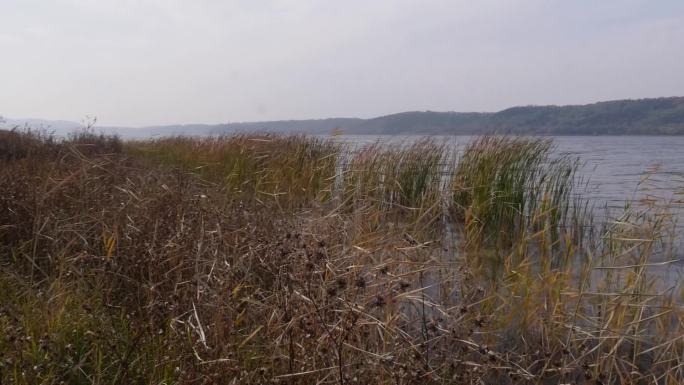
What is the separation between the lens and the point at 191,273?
3.55 meters

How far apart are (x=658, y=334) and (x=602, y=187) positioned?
8946 millimetres

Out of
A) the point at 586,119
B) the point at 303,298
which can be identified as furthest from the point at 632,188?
the point at 586,119

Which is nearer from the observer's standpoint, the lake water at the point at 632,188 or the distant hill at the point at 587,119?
the lake water at the point at 632,188

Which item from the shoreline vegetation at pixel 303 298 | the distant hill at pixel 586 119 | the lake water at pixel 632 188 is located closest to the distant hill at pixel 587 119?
the distant hill at pixel 586 119

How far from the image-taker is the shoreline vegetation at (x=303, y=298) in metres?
2.43

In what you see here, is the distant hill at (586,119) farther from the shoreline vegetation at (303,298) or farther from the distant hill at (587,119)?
the shoreline vegetation at (303,298)

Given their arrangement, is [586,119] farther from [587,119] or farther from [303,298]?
[303,298]

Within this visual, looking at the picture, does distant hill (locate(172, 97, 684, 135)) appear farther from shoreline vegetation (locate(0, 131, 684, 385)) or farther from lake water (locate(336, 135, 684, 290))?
shoreline vegetation (locate(0, 131, 684, 385))

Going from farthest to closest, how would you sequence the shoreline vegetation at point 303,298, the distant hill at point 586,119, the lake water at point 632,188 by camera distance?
the distant hill at point 586,119, the lake water at point 632,188, the shoreline vegetation at point 303,298

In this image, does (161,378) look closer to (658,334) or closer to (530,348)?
(530,348)

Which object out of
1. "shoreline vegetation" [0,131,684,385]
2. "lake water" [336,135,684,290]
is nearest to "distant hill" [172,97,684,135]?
"lake water" [336,135,684,290]

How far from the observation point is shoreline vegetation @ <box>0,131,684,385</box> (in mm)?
2434

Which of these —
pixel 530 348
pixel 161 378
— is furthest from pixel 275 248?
pixel 530 348

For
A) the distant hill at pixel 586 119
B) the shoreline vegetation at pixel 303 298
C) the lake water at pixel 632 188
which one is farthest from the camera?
the distant hill at pixel 586 119
